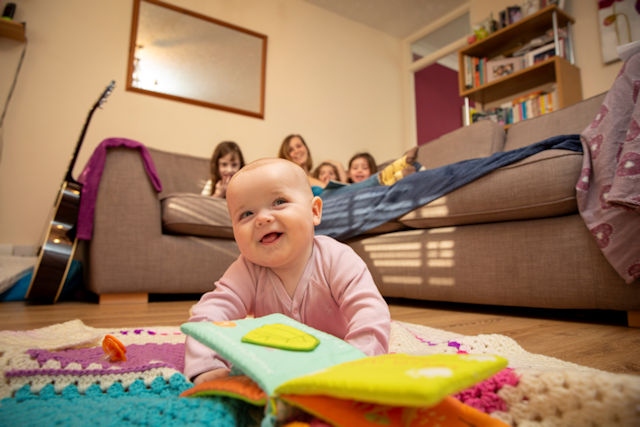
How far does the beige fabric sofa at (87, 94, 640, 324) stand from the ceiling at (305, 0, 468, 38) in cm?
201

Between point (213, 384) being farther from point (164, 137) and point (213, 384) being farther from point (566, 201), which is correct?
point (164, 137)

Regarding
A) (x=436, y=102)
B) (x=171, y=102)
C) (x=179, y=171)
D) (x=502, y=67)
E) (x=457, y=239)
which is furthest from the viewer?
(x=436, y=102)

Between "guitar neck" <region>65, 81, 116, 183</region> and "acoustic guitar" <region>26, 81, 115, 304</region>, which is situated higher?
"guitar neck" <region>65, 81, 116, 183</region>

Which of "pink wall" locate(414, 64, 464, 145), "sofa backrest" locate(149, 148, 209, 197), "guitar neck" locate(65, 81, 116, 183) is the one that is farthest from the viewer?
"pink wall" locate(414, 64, 464, 145)

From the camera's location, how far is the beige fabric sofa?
1.08 meters

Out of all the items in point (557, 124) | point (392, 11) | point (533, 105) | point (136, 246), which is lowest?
point (136, 246)

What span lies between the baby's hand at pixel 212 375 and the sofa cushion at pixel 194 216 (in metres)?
1.40

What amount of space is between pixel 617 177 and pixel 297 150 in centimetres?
Answer: 222

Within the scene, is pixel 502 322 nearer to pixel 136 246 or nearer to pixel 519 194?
pixel 519 194

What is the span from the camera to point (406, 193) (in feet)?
5.10

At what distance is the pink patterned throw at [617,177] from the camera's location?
90 cm

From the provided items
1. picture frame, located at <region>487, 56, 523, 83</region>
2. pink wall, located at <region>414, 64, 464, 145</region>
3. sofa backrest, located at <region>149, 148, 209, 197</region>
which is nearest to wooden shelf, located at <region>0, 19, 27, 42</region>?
sofa backrest, located at <region>149, 148, 209, 197</region>

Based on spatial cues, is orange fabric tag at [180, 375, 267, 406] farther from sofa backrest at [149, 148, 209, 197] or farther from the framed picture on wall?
the framed picture on wall

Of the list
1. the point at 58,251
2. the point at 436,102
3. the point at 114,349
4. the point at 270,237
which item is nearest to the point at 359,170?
the point at 58,251
